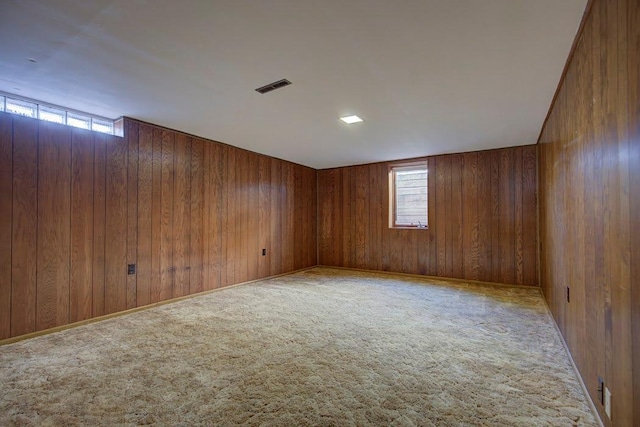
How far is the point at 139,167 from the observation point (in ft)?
11.1

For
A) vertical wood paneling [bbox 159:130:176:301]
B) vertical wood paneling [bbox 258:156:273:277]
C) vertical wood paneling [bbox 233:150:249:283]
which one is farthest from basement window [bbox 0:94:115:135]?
vertical wood paneling [bbox 258:156:273:277]

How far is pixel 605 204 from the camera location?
1378 millimetres

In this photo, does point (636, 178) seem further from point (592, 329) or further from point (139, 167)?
point (139, 167)

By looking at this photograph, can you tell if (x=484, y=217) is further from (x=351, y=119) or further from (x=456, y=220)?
(x=351, y=119)

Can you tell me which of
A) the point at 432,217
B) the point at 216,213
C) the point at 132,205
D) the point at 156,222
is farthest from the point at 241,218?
the point at 432,217

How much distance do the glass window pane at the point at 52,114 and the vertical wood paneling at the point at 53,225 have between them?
0.66 feet

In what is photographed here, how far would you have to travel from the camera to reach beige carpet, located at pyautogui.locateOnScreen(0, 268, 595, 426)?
1.52 m

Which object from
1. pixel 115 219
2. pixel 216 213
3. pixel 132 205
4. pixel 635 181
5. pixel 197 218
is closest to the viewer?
pixel 635 181

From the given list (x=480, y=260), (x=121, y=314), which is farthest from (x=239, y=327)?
(x=480, y=260)

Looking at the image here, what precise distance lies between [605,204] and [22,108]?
178 inches

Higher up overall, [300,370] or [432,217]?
[432,217]

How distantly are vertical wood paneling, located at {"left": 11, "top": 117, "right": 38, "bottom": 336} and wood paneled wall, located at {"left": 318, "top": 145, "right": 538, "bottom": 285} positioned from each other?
→ 15.4 feet

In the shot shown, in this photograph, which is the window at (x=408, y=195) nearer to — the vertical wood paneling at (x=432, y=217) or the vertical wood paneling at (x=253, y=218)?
the vertical wood paneling at (x=432, y=217)

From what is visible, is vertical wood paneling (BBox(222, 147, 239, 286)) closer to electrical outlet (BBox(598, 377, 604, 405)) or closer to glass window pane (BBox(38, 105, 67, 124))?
glass window pane (BBox(38, 105, 67, 124))
